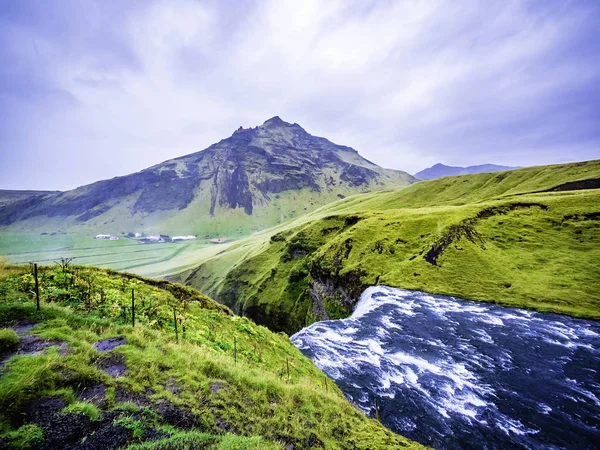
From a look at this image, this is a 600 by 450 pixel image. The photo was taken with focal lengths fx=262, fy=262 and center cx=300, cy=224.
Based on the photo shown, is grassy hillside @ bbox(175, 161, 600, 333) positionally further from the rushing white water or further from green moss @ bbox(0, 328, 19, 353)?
green moss @ bbox(0, 328, 19, 353)

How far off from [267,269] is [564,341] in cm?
8941

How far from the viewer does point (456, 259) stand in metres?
54.6

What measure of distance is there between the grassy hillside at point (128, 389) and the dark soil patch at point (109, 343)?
0.04 meters

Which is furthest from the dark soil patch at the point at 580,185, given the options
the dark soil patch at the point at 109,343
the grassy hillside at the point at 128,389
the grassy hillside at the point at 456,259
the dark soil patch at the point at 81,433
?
the dark soil patch at the point at 81,433

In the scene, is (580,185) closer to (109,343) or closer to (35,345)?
(109,343)

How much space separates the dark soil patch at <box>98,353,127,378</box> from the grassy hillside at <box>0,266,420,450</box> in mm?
33

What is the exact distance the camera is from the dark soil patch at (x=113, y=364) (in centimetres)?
961

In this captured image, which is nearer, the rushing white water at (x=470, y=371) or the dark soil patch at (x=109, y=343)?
the dark soil patch at (x=109, y=343)

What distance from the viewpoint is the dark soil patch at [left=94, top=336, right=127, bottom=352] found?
10.8 metres

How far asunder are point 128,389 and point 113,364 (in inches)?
59.2

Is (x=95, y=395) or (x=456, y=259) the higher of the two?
(x=95, y=395)

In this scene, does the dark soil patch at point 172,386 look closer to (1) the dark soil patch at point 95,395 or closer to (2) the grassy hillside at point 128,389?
(2) the grassy hillside at point 128,389

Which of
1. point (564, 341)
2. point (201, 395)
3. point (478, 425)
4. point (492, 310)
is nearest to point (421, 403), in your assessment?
point (478, 425)

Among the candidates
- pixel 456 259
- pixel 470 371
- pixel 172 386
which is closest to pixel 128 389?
pixel 172 386
